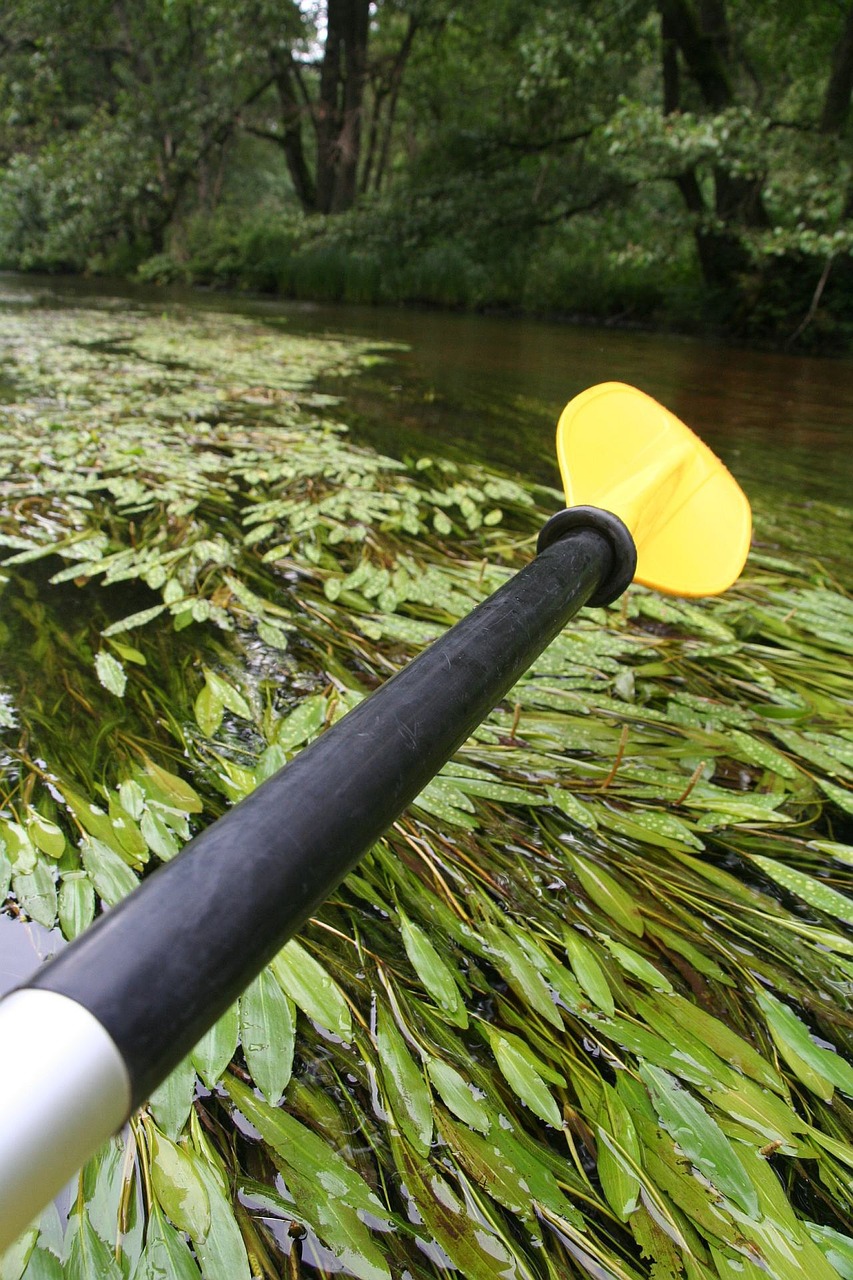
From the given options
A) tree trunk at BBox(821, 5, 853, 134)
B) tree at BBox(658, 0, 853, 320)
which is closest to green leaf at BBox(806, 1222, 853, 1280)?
tree at BBox(658, 0, 853, 320)

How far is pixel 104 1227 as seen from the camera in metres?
0.60

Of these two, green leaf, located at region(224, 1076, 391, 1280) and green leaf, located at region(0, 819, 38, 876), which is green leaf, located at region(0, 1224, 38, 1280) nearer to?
green leaf, located at region(224, 1076, 391, 1280)

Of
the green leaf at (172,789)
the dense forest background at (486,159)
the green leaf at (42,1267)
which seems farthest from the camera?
the dense forest background at (486,159)

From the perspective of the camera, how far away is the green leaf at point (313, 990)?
30.7 inches

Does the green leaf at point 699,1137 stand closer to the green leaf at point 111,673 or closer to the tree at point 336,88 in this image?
the green leaf at point 111,673

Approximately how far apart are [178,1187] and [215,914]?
44cm

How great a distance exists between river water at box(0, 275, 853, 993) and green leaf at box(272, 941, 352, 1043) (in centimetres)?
26

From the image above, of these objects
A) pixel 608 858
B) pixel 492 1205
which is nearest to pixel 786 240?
pixel 608 858

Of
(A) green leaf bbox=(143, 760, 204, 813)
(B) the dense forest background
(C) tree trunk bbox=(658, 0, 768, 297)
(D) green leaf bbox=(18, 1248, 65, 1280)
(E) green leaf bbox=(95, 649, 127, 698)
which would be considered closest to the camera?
(D) green leaf bbox=(18, 1248, 65, 1280)

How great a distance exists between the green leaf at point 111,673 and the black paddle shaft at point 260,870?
0.89 meters

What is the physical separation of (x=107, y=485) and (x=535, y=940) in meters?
1.92

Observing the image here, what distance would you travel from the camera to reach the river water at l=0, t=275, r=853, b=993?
2.88 meters

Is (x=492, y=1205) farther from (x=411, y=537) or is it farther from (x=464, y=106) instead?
(x=464, y=106)

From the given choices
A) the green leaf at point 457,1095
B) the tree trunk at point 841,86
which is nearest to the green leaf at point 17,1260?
the green leaf at point 457,1095
